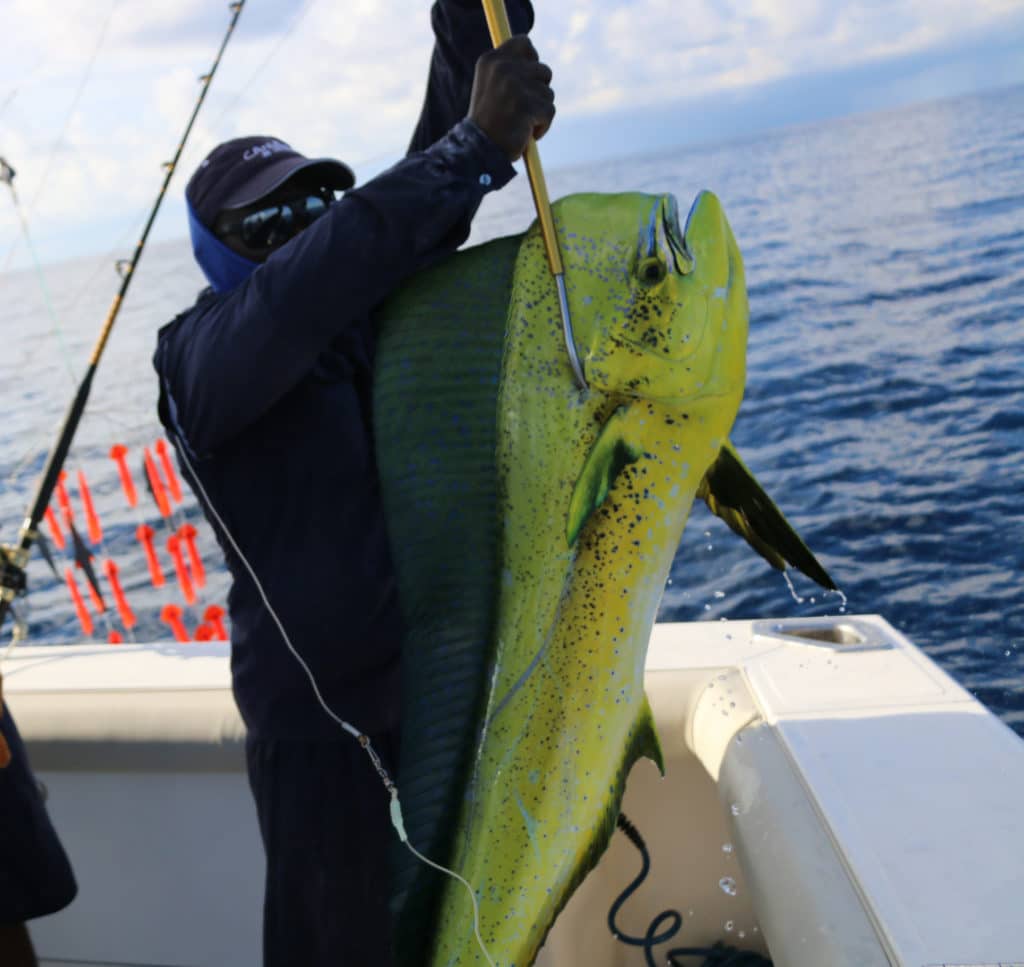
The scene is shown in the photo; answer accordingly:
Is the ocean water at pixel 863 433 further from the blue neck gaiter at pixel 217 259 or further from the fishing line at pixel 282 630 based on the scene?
the blue neck gaiter at pixel 217 259

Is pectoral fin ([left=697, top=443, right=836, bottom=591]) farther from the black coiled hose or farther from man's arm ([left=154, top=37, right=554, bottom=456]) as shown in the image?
the black coiled hose

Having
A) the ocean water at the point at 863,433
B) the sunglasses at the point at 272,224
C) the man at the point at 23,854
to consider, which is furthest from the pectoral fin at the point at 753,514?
the ocean water at the point at 863,433

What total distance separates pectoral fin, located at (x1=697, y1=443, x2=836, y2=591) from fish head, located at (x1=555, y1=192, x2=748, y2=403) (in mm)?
94

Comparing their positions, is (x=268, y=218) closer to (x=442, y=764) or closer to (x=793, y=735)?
(x=442, y=764)

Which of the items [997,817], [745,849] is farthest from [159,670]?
[997,817]

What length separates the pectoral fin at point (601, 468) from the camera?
3.54 feet

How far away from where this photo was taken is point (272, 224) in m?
1.47

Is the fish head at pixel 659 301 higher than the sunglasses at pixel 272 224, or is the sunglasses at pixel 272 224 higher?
the sunglasses at pixel 272 224

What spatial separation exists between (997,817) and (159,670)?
Result: 6.49ft

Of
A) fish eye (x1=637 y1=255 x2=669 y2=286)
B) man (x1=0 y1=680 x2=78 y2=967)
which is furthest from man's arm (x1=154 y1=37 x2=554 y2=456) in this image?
man (x1=0 y1=680 x2=78 y2=967)

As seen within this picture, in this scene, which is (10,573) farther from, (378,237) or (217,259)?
(378,237)

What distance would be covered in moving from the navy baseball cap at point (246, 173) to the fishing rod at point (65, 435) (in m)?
1.64

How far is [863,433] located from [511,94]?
28.6ft

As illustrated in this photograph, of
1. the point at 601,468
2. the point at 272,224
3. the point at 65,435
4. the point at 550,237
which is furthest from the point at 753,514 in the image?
the point at 65,435
